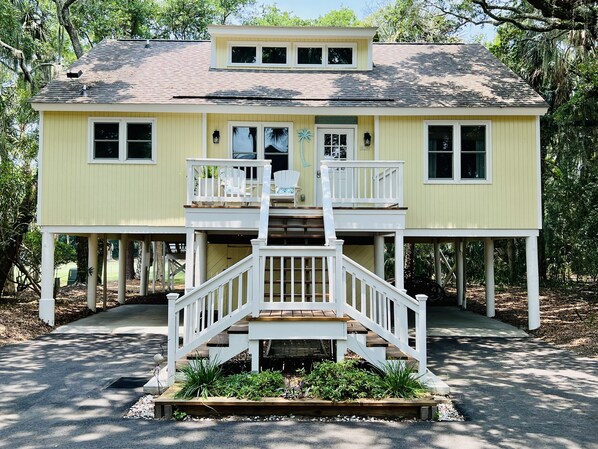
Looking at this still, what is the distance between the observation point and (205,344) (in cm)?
665

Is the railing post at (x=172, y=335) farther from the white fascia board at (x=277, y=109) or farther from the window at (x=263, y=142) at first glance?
the window at (x=263, y=142)

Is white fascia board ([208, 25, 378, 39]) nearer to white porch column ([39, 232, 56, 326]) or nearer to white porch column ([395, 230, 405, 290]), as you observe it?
white porch column ([395, 230, 405, 290])

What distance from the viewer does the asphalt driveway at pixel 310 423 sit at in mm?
4496

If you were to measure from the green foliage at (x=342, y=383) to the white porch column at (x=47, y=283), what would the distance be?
731 cm

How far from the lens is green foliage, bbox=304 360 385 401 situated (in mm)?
5246

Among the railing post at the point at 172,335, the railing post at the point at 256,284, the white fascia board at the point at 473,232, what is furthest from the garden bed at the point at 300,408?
the white fascia board at the point at 473,232

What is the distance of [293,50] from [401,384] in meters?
9.87

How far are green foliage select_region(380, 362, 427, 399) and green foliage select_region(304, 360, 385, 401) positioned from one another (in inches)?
3.3

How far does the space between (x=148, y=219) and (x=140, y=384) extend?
494 cm

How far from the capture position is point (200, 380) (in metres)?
5.43

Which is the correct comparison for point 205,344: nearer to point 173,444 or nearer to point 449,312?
point 173,444

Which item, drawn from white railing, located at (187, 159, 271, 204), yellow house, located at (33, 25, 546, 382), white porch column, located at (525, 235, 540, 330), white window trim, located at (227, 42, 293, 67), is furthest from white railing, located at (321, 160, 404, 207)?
white window trim, located at (227, 42, 293, 67)

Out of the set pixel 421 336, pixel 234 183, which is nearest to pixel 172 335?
pixel 421 336

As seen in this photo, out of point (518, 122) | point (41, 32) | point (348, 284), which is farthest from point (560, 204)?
point (41, 32)
